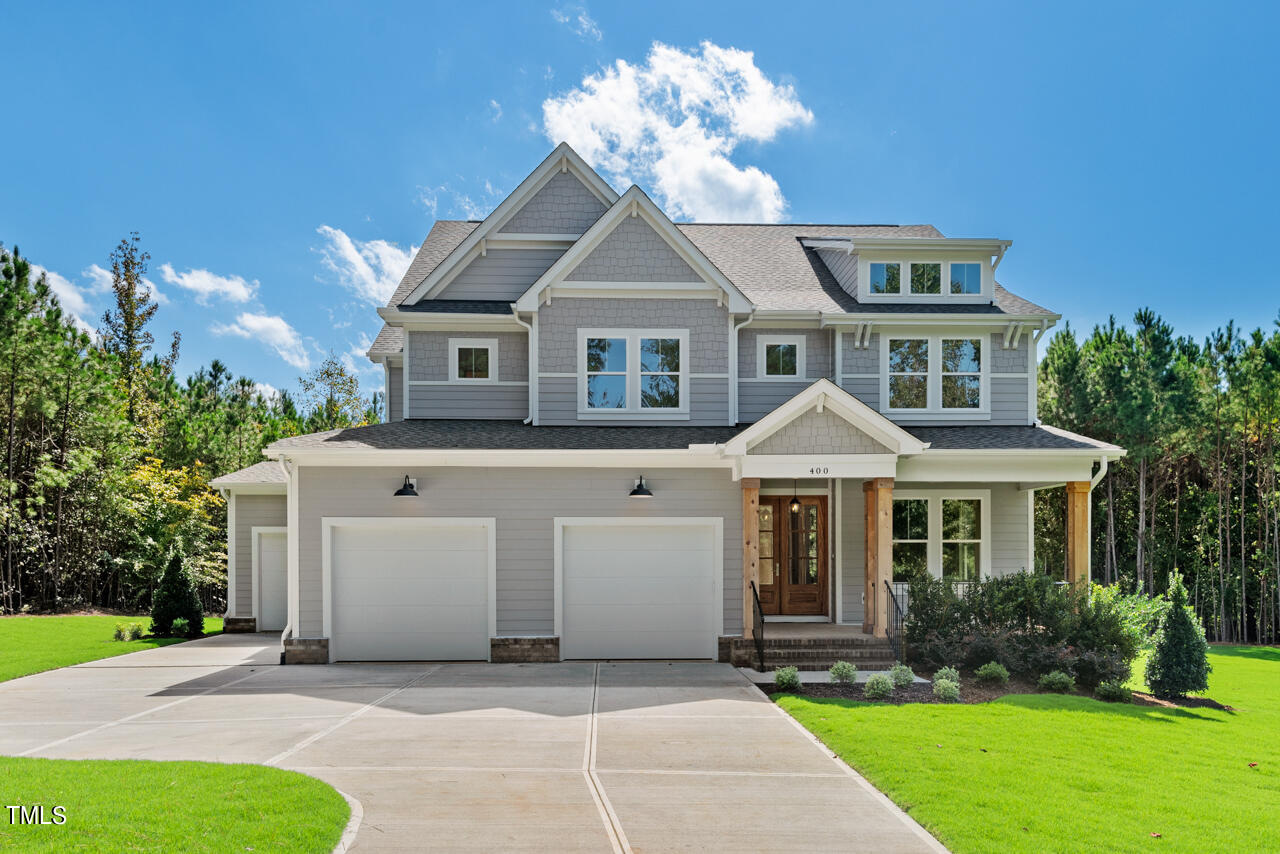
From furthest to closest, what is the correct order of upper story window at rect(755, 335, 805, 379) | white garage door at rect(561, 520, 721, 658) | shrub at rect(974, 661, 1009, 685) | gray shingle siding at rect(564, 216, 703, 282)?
upper story window at rect(755, 335, 805, 379) → gray shingle siding at rect(564, 216, 703, 282) → white garage door at rect(561, 520, 721, 658) → shrub at rect(974, 661, 1009, 685)

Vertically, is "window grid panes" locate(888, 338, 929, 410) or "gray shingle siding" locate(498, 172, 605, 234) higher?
"gray shingle siding" locate(498, 172, 605, 234)

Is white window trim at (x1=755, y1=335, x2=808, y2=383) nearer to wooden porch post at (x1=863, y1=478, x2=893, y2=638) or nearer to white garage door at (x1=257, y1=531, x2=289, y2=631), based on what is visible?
wooden porch post at (x1=863, y1=478, x2=893, y2=638)

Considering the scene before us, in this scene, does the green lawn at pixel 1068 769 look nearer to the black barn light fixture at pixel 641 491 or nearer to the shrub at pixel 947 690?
the shrub at pixel 947 690

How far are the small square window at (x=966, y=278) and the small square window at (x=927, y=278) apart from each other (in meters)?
0.28

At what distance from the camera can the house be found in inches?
507

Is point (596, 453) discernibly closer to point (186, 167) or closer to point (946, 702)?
point (946, 702)

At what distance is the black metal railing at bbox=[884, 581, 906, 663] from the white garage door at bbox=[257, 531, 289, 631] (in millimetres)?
12178

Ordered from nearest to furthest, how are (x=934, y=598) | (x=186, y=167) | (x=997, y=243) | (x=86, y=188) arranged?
(x=934, y=598)
(x=997, y=243)
(x=186, y=167)
(x=86, y=188)

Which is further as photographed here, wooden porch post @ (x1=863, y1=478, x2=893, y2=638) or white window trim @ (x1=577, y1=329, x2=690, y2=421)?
white window trim @ (x1=577, y1=329, x2=690, y2=421)

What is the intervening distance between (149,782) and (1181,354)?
91.3ft

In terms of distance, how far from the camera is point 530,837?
17.8ft

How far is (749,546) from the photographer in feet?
41.3

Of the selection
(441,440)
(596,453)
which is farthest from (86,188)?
(596,453)

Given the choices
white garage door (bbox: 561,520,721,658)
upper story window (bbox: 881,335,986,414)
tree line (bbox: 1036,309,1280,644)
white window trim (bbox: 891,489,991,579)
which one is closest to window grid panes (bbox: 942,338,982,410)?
upper story window (bbox: 881,335,986,414)
